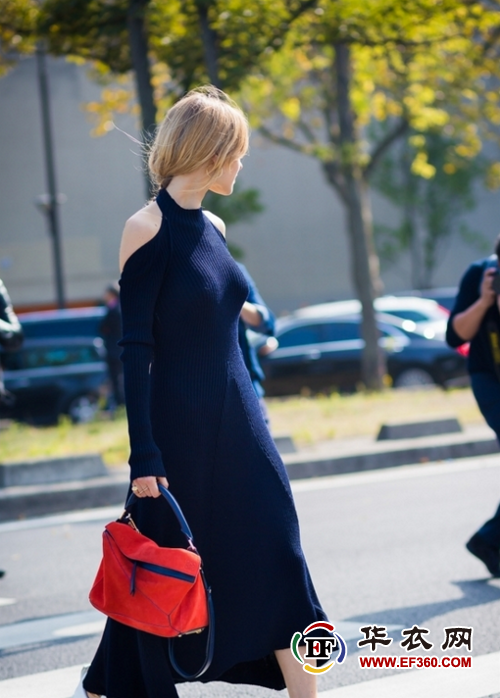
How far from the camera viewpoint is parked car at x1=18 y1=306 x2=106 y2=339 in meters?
17.5

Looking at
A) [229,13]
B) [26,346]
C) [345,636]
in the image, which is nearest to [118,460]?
[229,13]

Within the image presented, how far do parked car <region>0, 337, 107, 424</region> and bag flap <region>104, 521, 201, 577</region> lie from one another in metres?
13.8

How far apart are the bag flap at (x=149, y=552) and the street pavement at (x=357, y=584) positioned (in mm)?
1243

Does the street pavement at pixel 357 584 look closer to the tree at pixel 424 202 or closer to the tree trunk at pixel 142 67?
the tree trunk at pixel 142 67

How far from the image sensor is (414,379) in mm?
19078

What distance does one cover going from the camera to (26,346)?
55.8 ft

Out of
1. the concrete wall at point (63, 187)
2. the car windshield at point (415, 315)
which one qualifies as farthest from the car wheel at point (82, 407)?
the concrete wall at point (63, 187)

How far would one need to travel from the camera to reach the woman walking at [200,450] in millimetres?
2980

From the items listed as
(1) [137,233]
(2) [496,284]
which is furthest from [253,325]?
(1) [137,233]

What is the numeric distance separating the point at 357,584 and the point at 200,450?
2.78 metres

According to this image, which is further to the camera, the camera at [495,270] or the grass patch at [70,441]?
the grass patch at [70,441]

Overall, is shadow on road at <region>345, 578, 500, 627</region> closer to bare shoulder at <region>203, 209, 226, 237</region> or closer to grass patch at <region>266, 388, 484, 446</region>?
bare shoulder at <region>203, 209, 226, 237</region>

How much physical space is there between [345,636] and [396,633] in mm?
207

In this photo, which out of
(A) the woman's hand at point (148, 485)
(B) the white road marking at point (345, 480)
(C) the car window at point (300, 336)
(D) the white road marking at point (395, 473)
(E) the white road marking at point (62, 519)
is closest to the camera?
(A) the woman's hand at point (148, 485)
